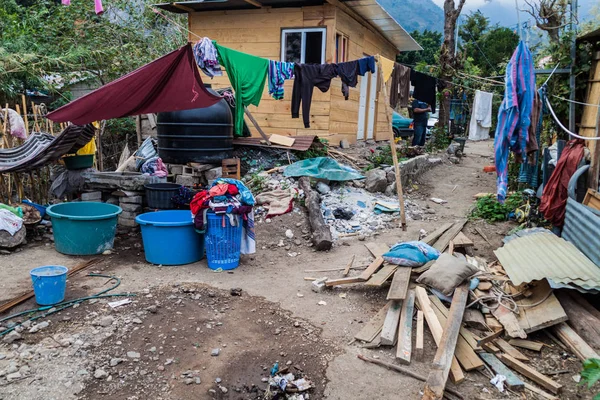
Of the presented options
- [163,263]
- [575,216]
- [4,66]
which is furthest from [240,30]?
[575,216]

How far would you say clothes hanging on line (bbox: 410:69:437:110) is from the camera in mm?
10273

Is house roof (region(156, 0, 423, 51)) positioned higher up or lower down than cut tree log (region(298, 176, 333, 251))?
higher up

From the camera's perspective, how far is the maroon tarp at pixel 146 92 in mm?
5340

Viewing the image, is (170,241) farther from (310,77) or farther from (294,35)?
(294,35)

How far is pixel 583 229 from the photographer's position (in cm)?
461

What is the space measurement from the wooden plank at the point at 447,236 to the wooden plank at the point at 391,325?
178 cm

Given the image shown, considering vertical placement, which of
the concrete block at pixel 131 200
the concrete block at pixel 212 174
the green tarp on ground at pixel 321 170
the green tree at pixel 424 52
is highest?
the green tree at pixel 424 52

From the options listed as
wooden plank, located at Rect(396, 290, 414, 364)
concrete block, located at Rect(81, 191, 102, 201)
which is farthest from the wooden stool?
wooden plank, located at Rect(396, 290, 414, 364)

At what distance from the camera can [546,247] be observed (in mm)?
4707

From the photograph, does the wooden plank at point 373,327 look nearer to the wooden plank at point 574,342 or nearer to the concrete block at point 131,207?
the wooden plank at point 574,342

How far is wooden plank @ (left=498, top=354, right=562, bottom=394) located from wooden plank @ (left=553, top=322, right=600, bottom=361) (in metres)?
0.40

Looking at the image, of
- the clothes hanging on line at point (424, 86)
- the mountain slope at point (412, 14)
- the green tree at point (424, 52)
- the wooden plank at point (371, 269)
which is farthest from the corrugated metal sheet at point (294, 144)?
the mountain slope at point (412, 14)

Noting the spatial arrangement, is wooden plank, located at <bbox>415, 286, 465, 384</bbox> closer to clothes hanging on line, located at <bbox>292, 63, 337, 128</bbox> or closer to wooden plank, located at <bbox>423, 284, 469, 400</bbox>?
wooden plank, located at <bbox>423, 284, 469, 400</bbox>

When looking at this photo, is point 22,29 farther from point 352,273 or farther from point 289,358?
point 289,358
